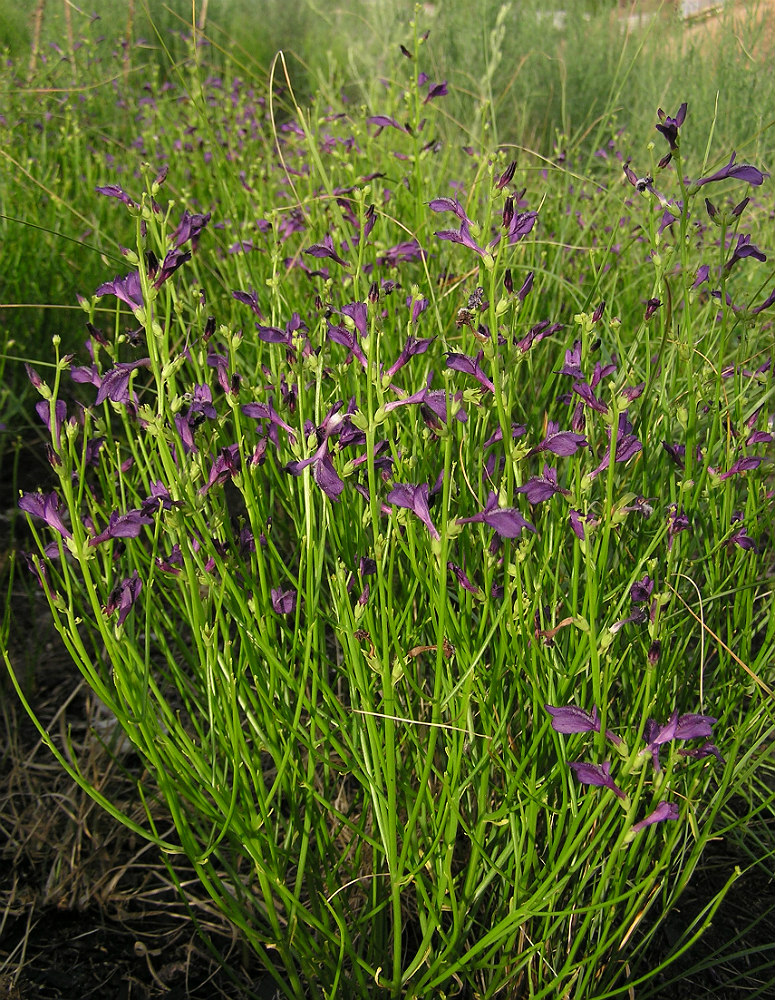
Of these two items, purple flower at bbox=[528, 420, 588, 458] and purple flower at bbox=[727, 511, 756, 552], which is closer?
purple flower at bbox=[528, 420, 588, 458]

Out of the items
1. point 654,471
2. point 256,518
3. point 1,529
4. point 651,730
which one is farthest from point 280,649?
point 1,529

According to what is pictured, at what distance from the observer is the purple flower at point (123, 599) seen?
1.18 meters

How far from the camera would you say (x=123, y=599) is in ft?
3.95

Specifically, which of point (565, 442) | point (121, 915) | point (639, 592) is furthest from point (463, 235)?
point (121, 915)

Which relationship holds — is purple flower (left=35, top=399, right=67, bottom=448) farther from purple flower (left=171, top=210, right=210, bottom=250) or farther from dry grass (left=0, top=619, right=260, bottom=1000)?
dry grass (left=0, top=619, right=260, bottom=1000)

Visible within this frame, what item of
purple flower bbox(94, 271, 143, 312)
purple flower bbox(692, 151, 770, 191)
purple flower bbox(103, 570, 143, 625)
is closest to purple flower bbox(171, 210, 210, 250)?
purple flower bbox(94, 271, 143, 312)

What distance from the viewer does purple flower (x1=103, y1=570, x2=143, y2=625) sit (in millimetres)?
1177

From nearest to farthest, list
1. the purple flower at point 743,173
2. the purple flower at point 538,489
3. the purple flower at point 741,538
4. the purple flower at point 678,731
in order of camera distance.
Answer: the purple flower at point 678,731, the purple flower at point 538,489, the purple flower at point 743,173, the purple flower at point 741,538

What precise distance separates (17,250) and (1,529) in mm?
1063

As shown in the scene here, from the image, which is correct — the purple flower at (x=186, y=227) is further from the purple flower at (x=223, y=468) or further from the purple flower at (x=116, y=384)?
the purple flower at (x=223, y=468)

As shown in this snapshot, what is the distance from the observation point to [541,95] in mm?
6359

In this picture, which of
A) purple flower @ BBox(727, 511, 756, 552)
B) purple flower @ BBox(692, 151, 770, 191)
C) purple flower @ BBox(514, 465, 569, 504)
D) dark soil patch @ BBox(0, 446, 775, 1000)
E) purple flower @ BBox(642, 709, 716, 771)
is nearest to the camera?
purple flower @ BBox(642, 709, 716, 771)

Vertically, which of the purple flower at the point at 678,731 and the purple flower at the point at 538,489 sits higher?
the purple flower at the point at 538,489

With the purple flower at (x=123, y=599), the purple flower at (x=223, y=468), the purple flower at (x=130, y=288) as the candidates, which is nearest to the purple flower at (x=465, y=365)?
the purple flower at (x=223, y=468)
